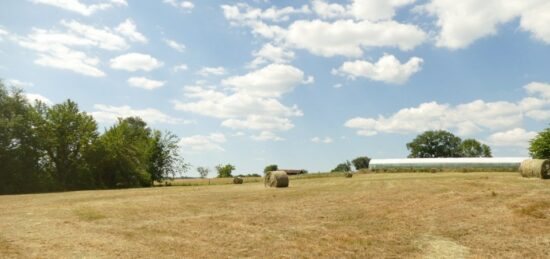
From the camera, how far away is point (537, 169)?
1692 inches

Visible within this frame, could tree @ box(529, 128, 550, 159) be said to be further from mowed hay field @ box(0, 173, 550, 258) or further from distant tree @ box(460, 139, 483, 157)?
distant tree @ box(460, 139, 483, 157)

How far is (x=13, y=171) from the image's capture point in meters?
58.1

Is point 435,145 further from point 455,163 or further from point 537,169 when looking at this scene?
point 537,169

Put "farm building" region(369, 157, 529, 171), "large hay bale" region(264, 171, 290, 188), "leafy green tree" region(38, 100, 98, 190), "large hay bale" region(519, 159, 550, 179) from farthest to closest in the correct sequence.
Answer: "farm building" region(369, 157, 529, 171) → "leafy green tree" region(38, 100, 98, 190) → "large hay bale" region(264, 171, 290, 188) → "large hay bale" region(519, 159, 550, 179)

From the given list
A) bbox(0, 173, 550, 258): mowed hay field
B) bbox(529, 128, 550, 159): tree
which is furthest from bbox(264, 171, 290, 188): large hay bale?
bbox(529, 128, 550, 159): tree

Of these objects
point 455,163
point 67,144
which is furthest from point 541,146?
point 67,144

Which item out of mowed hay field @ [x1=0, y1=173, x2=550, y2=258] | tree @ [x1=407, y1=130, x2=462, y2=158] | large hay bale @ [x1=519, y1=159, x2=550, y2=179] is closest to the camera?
mowed hay field @ [x1=0, y1=173, x2=550, y2=258]

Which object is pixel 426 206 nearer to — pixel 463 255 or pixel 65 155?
pixel 463 255

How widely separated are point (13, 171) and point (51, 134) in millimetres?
8736

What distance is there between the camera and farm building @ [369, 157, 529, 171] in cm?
9431

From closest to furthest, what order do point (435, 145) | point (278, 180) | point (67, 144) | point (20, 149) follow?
point (278, 180), point (20, 149), point (67, 144), point (435, 145)

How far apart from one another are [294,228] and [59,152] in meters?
57.3

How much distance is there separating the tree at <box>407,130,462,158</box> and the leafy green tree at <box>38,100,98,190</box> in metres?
135

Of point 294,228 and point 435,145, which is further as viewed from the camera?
point 435,145
